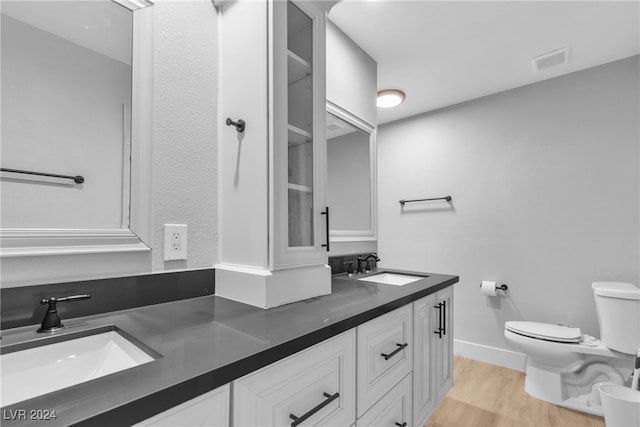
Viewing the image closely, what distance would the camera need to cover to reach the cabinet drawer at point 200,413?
495 millimetres

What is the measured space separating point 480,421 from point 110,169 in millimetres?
2350

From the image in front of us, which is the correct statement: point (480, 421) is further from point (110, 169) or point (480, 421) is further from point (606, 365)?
point (110, 169)

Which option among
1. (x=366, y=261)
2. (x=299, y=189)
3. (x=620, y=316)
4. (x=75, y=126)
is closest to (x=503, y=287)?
(x=620, y=316)

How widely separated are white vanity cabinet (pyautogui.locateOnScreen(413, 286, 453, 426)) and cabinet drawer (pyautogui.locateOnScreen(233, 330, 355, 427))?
525 millimetres

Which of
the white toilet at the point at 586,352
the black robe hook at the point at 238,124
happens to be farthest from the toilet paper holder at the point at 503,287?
the black robe hook at the point at 238,124

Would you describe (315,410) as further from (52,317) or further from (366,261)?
(366,261)

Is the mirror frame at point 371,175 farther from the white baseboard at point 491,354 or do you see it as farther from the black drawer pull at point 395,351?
the white baseboard at point 491,354

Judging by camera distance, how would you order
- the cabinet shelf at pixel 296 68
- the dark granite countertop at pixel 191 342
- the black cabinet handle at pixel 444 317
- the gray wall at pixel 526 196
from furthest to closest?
the gray wall at pixel 526 196 < the black cabinet handle at pixel 444 317 < the cabinet shelf at pixel 296 68 < the dark granite countertop at pixel 191 342

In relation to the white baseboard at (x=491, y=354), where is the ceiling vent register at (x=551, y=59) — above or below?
above

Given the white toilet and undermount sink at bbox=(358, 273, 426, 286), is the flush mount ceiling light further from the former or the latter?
the white toilet

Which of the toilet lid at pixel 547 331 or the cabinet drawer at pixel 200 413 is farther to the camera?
the toilet lid at pixel 547 331

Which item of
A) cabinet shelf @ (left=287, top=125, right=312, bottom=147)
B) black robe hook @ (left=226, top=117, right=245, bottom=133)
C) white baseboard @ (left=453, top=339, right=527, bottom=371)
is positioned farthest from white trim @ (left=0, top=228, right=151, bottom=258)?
white baseboard @ (left=453, top=339, right=527, bottom=371)

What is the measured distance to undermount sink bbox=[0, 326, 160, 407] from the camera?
62cm

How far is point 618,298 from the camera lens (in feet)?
6.03
